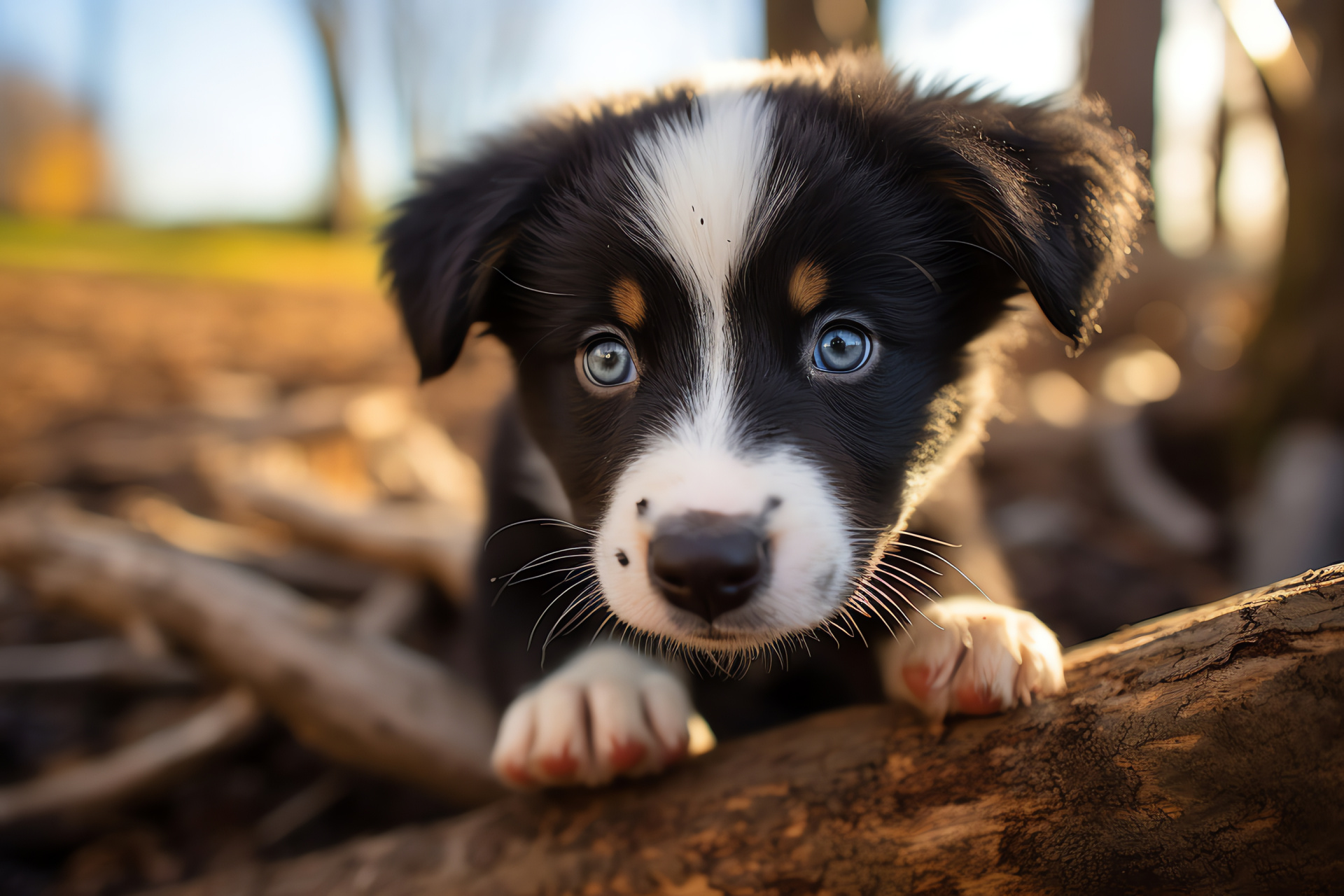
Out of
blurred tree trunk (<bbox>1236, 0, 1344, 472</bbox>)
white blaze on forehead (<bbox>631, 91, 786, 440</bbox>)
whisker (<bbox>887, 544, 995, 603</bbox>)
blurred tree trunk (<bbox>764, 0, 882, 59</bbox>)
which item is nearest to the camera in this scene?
white blaze on forehead (<bbox>631, 91, 786, 440</bbox>)

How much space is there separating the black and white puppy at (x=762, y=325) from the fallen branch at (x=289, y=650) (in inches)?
21.0

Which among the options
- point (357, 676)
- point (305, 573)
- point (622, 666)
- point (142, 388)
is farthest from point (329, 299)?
point (622, 666)

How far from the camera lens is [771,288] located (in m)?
1.36

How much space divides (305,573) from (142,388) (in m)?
3.84

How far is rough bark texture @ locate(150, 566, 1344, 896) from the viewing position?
39.3 inches

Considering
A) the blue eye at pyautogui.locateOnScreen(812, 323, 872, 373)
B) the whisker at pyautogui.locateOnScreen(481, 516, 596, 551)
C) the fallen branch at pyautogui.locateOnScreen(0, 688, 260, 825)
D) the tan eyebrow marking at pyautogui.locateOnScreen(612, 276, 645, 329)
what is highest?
the tan eyebrow marking at pyautogui.locateOnScreen(612, 276, 645, 329)

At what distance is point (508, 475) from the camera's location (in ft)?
6.31

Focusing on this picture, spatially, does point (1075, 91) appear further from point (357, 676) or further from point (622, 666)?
point (357, 676)

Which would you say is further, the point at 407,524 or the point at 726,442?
the point at 407,524

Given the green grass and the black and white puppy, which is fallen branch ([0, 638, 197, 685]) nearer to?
the black and white puppy

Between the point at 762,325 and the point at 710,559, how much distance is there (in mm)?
448

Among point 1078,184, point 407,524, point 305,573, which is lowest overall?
point 305,573

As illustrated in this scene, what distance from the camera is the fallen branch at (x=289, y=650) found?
1.98 m

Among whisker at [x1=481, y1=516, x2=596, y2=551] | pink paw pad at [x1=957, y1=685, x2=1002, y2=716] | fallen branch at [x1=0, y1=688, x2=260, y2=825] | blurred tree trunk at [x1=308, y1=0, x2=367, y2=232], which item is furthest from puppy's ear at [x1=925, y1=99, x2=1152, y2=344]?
blurred tree trunk at [x1=308, y1=0, x2=367, y2=232]
